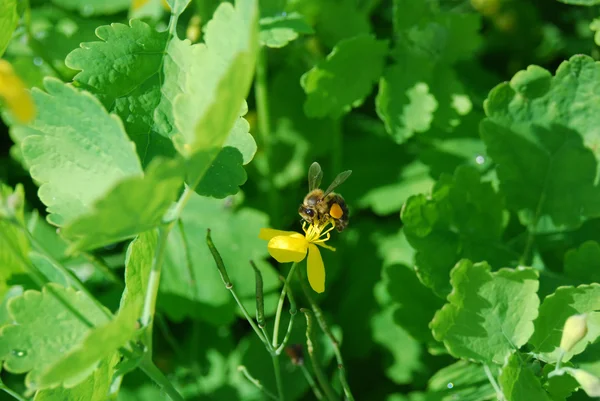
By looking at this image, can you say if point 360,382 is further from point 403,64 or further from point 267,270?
point 403,64

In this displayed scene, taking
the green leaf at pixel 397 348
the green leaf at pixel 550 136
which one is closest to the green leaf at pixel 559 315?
the green leaf at pixel 550 136

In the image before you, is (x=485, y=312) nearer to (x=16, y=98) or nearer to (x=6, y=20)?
(x=16, y=98)

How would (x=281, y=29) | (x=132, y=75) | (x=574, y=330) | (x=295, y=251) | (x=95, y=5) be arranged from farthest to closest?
(x=95, y=5), (x=281, y=29), (x=132, y=75), (x=295, y=251), (x=574, y=330)

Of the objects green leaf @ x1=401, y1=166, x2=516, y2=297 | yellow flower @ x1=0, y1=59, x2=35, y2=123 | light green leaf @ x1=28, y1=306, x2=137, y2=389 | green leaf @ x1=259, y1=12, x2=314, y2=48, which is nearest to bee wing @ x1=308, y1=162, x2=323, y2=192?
green leaf @ x1=401, y1=166, x2=516, y2=297

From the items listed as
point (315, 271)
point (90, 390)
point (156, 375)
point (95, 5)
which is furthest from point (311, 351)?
point (95, 5)

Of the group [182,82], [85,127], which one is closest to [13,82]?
[85,127]

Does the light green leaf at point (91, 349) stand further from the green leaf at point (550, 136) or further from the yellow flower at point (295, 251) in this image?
the green leaf at point (550, 136)

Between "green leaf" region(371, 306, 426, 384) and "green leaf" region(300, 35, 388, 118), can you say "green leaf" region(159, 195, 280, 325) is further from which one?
"green leaf" region(300, 35, 388, 118)
